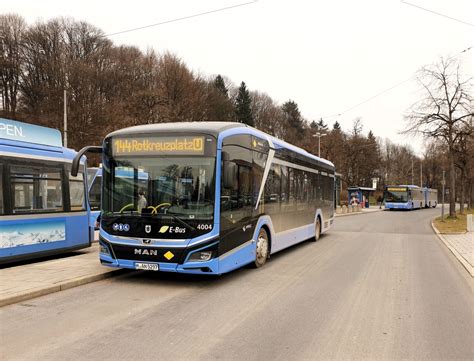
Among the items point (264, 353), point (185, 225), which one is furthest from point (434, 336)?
point (185, 225)

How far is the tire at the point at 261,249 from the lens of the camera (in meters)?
9.91

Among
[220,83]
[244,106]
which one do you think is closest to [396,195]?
[244,106]

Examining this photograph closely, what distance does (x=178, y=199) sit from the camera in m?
8.06

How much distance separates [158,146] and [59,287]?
9.71ft

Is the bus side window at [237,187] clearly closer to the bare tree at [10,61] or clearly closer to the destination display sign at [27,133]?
the destination display sign at [27,133]

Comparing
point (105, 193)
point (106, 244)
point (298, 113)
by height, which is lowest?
point (106, 244)

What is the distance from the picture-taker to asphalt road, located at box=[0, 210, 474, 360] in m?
4.91

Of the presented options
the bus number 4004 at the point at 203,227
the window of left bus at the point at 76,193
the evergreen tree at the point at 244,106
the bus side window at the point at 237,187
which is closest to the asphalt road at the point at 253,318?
the bus number 4004 at the point at 203,227

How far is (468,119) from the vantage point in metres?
30.0

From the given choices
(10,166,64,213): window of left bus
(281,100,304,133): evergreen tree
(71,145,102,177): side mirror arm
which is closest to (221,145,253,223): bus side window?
(71,145,102,177): side mirror arm

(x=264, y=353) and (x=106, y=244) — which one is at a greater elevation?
(x=106, y=244)

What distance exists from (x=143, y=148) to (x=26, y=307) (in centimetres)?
333

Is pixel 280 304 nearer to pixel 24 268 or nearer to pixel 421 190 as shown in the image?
pixel 24 268

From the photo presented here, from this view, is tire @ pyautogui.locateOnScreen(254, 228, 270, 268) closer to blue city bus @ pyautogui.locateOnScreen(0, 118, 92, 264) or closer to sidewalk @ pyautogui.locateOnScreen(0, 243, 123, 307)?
sidewalk @ pyautogui.locateOnScreen(0, 243, 123, 307)
